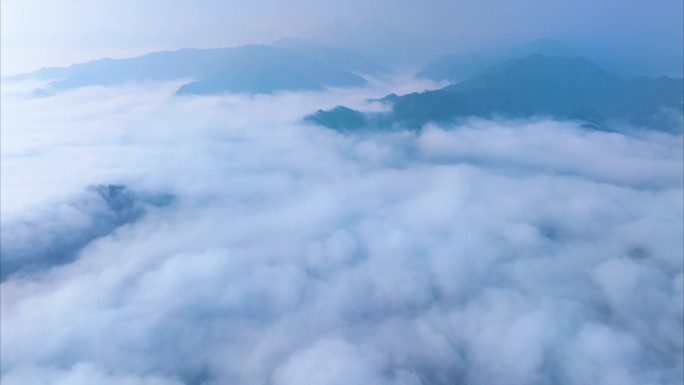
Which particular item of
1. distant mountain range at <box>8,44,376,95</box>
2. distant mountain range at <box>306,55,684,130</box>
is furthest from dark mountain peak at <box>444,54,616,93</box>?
distant mountain range at <box>8,44,376,95</box>

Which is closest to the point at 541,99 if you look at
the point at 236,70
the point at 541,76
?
the point at 541,76

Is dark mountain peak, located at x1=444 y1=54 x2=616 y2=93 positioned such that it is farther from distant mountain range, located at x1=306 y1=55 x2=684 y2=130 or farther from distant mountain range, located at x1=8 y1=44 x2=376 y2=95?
distant mountain range, located at x1=8 y1=44 x2=376 y2=95

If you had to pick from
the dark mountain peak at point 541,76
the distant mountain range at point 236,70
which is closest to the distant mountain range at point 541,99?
the dark mountain peak at point 541,76

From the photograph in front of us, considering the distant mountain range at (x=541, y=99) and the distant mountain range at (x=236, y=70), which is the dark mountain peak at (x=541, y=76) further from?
the distant mountain range at (x=236, y=70)

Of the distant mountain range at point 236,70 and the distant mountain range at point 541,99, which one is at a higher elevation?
the distant mountain range at point 236,70

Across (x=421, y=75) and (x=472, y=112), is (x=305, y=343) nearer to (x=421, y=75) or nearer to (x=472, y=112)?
(x=472, y=112)

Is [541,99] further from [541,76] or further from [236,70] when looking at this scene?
[236,70]
